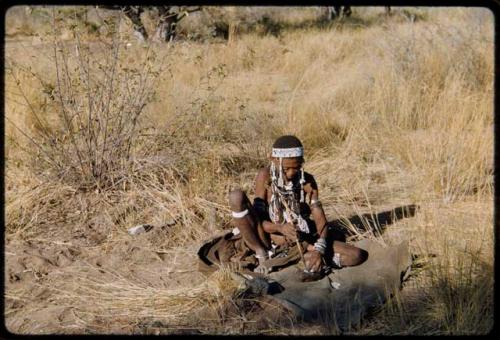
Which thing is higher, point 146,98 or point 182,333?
point 146,98

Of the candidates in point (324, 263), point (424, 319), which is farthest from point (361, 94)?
point (424, 319)

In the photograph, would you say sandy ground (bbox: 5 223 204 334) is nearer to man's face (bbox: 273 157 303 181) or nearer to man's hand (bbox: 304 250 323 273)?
man's hand (bbox: 304 250 323 273)

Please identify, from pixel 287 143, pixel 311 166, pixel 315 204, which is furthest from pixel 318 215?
pixel 311 166

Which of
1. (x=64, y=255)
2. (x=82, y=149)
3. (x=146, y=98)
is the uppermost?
(x=146, y=98)

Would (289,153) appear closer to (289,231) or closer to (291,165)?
(291,165)

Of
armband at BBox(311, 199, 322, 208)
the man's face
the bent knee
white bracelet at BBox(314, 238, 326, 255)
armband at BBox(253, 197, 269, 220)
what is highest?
the man's face

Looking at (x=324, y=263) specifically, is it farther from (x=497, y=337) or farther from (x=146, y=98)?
(x=146, y=98)

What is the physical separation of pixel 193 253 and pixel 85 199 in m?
1.09

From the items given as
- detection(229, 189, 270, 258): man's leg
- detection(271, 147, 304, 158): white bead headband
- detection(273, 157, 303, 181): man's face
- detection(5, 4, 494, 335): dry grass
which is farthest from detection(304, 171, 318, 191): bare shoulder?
detection(5, 4, 494, 335): dry grass

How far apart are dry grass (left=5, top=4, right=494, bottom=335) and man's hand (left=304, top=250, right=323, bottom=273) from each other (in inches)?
17.7

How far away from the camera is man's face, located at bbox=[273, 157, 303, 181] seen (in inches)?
131

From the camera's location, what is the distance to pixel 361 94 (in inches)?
265

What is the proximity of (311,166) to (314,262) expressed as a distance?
2012mm

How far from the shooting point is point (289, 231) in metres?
3.34
